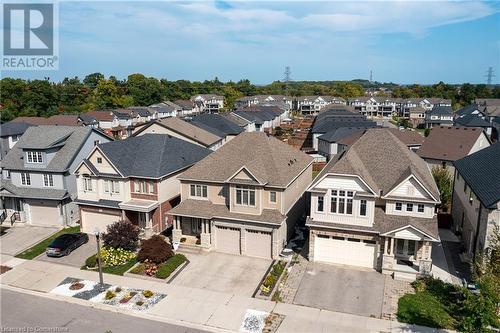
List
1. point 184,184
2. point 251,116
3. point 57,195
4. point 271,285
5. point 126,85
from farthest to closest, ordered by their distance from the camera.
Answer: point 126,85, point 251,116, point 57,195, point 184,184, point 271,285

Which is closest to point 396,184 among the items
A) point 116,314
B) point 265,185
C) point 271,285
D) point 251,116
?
point 265,185

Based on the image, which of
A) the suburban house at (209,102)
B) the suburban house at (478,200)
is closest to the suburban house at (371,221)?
the suburban house at (478,200)

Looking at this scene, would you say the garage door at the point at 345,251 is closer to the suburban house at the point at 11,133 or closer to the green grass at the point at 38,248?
the green grass at the point at 38,248

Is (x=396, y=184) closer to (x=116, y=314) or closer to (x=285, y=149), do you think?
(x=285, y=149)

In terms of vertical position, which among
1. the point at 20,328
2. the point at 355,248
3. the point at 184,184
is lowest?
the point at 20,328

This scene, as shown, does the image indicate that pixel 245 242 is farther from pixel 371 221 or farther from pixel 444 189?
pixel 444 189

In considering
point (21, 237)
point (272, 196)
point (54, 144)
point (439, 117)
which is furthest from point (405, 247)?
point (439, 117)

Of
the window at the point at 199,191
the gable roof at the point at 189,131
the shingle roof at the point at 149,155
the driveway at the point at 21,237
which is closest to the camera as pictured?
the driveway at the point at 21,237
